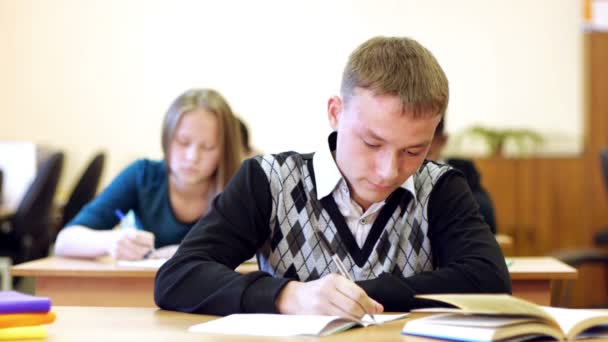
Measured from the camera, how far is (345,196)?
5.79 feet

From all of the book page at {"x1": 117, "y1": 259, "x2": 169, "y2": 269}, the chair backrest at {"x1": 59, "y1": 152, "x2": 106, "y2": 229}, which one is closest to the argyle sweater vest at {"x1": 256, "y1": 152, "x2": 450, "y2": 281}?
the book page at {"x1": 117, "y1": 259, "x2": 169, "y2": 269}

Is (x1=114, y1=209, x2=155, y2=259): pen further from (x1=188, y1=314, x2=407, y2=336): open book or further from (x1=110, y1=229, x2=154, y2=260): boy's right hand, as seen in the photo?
(x1=188, y1=314, x2=407, y2=336): open book

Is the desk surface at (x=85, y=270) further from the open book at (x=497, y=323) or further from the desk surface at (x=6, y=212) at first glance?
the desk surface at (x=6, y=212)

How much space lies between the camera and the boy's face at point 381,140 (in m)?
1.55

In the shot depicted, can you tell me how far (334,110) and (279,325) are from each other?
504 millimetres

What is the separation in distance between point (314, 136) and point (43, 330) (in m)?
4.69

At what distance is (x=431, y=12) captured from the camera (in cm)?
582

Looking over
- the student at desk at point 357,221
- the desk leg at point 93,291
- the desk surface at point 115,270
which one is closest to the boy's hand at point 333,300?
the student at desk at point 357,221

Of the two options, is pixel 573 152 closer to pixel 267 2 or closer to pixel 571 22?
pixel 571 22

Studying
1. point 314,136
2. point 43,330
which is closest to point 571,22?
point 314,136

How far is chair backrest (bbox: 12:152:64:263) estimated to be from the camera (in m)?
4.54

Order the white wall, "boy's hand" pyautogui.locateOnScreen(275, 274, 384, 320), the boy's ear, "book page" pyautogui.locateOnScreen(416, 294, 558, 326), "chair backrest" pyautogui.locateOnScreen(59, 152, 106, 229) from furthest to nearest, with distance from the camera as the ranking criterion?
the white wall → "chair backrest" pyautogui.locateOnScreen(59, 152, 106, 229) → the boy's ear → "boy's hand" pyautogui.locateOnScreen(275, 274, 384, 320) → "book page" pyautogui.locateOnScreen(416, 294, 558, 326)

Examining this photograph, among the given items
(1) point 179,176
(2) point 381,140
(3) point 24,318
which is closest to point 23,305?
(3) point 24,318

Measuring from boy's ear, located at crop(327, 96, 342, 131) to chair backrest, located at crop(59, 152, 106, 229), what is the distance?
120 inches
